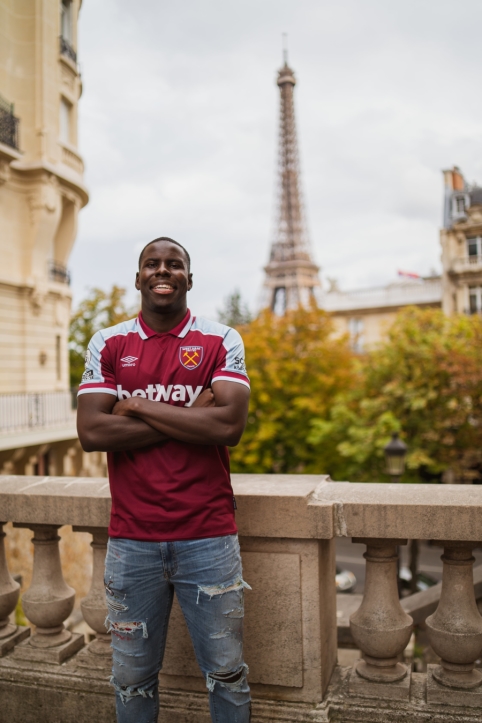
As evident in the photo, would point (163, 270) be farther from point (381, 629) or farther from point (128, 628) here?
point (381, 629)

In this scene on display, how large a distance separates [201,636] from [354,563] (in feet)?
78.4

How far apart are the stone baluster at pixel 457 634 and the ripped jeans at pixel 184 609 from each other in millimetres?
994

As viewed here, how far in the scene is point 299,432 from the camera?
86.5 feet

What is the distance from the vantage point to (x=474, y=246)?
132ft

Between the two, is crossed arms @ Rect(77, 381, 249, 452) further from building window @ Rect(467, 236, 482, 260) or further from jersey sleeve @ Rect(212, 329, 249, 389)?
building window @ Rect(467, 236, 482, 260)

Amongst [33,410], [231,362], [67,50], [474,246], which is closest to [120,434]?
[231,362]

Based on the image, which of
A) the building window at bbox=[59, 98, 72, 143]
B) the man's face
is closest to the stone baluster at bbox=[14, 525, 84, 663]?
the man's face

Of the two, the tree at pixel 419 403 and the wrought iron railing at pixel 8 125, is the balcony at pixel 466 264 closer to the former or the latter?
the tree at pixel 419 403

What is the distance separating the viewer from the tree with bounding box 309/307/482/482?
21.8 m

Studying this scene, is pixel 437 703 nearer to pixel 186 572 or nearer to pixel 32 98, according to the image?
pixel 186 572

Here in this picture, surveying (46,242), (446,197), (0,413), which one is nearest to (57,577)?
(0,413)

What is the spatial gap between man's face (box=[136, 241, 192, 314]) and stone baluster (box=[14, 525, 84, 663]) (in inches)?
59.6

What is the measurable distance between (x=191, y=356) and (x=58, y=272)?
63.8 ft

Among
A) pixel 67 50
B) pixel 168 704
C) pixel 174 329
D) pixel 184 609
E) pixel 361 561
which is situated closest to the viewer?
pixel 184 609
